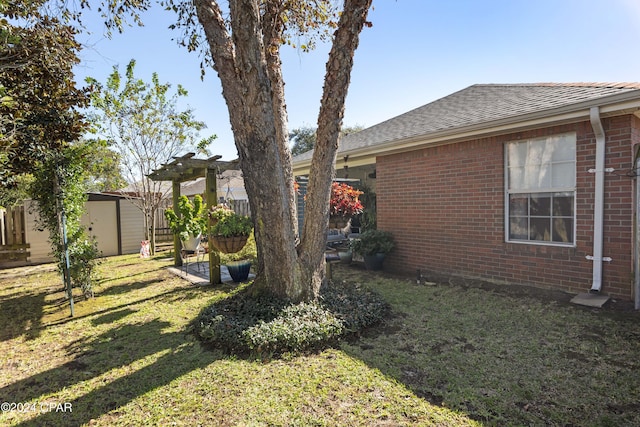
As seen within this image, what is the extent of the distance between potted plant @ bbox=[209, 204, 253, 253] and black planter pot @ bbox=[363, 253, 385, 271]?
9.31 feet

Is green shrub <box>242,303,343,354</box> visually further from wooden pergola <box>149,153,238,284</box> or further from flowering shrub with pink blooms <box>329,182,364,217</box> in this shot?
wooden pergola <box>149,153,238,284</box>

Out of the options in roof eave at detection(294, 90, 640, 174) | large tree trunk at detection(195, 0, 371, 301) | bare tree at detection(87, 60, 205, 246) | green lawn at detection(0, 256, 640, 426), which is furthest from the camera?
bare tree at detection(87, 60, 205, 246)

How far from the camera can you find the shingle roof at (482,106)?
511 centimetres

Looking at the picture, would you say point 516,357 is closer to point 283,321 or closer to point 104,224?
point 283,321

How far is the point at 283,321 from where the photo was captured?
3961 mm

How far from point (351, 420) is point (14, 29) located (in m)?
6.58

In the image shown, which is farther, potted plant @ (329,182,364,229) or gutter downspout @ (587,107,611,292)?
potted plant @ (329,182,364,229)

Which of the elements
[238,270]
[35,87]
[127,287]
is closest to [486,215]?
[238,270]

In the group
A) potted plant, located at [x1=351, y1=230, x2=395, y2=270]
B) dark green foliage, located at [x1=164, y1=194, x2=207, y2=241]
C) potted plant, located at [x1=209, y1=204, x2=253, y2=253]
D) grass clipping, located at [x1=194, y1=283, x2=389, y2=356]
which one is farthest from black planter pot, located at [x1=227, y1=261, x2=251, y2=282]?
potted plant, located at [x1=351, y1=230, x2=395, y2=270]

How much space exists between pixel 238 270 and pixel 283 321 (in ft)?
10.8

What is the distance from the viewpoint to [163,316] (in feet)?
16.5

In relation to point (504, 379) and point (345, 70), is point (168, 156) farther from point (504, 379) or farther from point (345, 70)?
point (504, 379)

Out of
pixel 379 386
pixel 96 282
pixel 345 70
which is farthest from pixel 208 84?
pixel 379 386

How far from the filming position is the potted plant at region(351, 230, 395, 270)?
7511 millimetres
